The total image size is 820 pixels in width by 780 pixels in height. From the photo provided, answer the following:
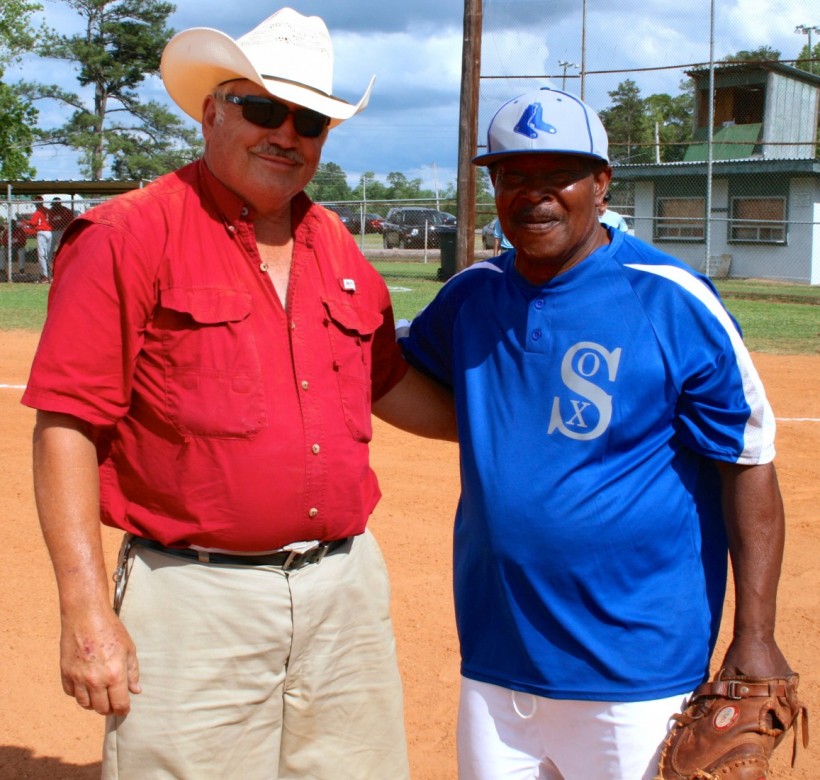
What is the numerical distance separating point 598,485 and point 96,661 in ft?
4.23

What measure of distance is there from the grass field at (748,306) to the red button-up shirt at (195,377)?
35.2 feet

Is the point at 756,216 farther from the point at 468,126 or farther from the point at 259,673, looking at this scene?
the point at 259,673

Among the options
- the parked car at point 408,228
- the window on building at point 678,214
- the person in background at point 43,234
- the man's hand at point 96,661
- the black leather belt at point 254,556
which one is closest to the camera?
the man's hand at point 96,661

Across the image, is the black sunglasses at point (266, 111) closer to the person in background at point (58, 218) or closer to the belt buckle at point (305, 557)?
the belt buckle at point (305, 557)

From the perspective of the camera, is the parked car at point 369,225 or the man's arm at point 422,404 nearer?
the man's arm at point 422,404

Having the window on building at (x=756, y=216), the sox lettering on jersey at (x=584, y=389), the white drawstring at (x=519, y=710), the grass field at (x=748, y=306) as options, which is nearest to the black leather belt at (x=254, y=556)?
the white drawstring at (x=519, y=710)

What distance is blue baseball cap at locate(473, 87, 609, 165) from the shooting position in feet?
8.45

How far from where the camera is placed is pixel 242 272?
2811mm

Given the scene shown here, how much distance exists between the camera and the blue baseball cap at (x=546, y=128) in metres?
2.57

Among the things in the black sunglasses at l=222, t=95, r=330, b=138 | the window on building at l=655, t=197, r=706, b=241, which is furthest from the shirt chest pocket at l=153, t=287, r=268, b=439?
the window on building at l=655, t=197, r=706, b=241

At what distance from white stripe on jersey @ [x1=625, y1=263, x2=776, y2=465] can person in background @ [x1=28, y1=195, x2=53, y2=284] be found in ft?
71.2

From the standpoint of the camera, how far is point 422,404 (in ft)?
10.9

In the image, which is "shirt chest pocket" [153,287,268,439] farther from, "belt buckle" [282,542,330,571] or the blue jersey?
the blue jersey

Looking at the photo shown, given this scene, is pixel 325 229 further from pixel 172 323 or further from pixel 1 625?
pixel 1 625
